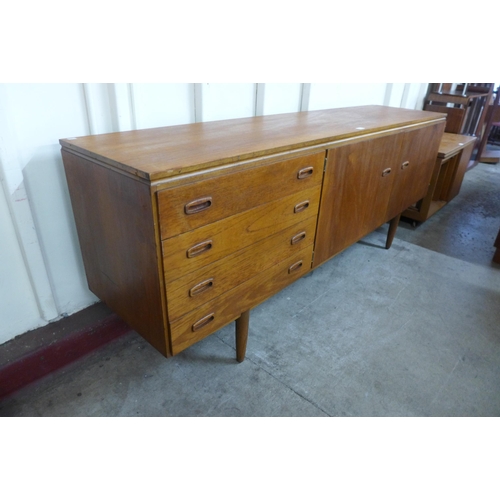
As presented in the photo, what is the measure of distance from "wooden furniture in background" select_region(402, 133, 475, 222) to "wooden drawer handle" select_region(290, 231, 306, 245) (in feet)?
5.57

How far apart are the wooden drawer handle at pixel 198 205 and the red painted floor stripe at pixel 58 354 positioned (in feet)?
2.76

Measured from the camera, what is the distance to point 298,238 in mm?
1560

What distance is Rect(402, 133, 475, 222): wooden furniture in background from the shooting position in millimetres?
2842

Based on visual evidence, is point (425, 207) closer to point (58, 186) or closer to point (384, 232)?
point (384, 232)

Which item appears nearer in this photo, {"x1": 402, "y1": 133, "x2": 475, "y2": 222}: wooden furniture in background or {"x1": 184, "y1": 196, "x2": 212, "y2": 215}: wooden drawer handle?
{"x1": 184, "y1": 196, "x2": 212, "y2": 215}: wooden drawer handle

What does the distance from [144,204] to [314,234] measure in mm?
861

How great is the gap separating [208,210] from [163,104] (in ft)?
2.43

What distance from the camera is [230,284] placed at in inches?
52.2

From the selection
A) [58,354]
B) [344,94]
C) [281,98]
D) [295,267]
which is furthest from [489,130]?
[58,354]

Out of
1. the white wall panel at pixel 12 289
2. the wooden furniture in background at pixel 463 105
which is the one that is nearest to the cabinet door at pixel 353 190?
the white wall panel at pixel 12 289

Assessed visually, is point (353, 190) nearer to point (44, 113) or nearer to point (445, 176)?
point (44, 113)

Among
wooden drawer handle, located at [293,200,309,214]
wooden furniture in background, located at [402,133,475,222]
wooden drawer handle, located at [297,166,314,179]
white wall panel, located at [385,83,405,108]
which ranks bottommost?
wooden furniture in background, located at [402,133,475,222]

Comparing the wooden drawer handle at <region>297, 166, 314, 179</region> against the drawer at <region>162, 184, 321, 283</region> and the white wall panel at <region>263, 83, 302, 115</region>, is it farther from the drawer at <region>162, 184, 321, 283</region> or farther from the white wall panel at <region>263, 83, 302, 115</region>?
the white wall panel at <region>263, 83, 302, 115</region>

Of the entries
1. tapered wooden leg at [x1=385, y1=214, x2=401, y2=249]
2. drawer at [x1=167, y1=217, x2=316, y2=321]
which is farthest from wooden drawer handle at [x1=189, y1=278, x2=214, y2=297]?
tapered wooden leg at [x1=385, y1=214, x2=401, y2=249]
